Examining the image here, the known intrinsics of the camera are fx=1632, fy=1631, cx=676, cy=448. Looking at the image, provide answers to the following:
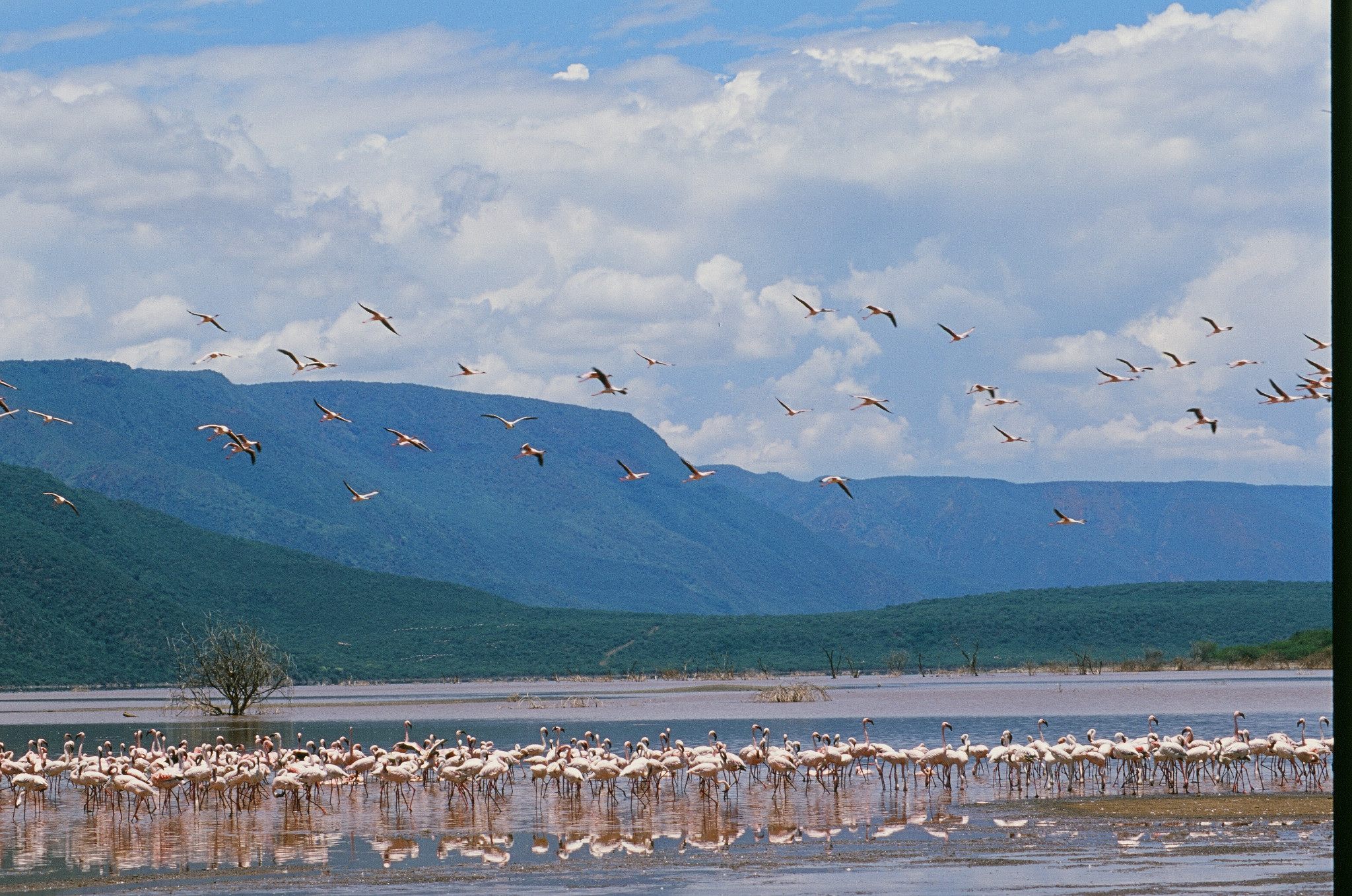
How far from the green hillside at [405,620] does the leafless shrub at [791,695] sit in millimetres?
43349

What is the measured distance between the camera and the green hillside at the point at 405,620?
94.5 m

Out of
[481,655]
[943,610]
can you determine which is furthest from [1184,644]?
[481,655]

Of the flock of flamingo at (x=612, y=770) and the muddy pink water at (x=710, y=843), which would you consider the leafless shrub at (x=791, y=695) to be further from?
the flock of flamingo at (x=612, y=770)

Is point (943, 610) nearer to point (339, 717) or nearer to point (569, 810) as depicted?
point (339, 717)

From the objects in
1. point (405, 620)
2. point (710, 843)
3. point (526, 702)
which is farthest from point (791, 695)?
point (405, 620)

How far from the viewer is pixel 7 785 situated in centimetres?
3247

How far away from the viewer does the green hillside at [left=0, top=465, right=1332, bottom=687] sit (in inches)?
3720

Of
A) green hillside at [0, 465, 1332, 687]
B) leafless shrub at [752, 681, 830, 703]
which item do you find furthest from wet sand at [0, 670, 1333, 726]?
green hillside at [0, 465, 1332, 687]

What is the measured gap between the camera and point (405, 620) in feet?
398

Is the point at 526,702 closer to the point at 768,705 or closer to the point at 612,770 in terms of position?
the point at 768,705

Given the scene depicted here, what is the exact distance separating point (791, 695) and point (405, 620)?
67098 mm

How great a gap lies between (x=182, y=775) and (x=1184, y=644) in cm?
10018

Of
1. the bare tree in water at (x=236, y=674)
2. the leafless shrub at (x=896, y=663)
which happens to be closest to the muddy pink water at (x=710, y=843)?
the bare tree in water at (x=236, y=674)

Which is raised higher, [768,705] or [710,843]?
[710,843]
